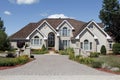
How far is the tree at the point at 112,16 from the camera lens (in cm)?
6272

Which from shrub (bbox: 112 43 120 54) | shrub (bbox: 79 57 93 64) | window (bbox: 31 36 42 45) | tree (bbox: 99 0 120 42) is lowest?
shrub (bbox: 79 57 93 64)

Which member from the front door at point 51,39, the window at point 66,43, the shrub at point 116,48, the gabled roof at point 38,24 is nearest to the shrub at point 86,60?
the shrub at point 116,48

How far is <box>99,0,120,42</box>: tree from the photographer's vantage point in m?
62.7

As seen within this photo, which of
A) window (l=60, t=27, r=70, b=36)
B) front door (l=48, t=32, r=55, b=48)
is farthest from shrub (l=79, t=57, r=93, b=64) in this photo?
front door (l=48, t=32, r=55, b=48)

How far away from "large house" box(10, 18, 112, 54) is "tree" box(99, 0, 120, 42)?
3.13m

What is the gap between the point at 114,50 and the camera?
56.3m

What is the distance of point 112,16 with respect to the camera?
206 feet

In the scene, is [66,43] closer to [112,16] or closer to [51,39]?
[51,39]

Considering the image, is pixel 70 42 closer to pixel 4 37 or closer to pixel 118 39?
pixel 118 39

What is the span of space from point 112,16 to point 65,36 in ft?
34.4

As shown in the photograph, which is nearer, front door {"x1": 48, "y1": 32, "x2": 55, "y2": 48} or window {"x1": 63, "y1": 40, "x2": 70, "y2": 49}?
window {"x1": 63, "y1": 40, "x2": 70, "y2": 49}

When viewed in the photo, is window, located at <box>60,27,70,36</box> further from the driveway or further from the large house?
the driveway

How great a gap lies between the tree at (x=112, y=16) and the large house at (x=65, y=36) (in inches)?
123

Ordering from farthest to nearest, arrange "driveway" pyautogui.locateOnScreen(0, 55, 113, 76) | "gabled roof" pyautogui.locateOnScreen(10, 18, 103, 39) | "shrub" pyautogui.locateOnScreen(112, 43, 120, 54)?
1. "gabled roof" pyautogui.locateOnScreen(10, 18, 103, 39)
2. "shrub" pyautogui.locateOnScreen(112, 43, 120, 54)
3. "driveway" pyautogui.locateOnScreen(0, 55, 113, 76)
